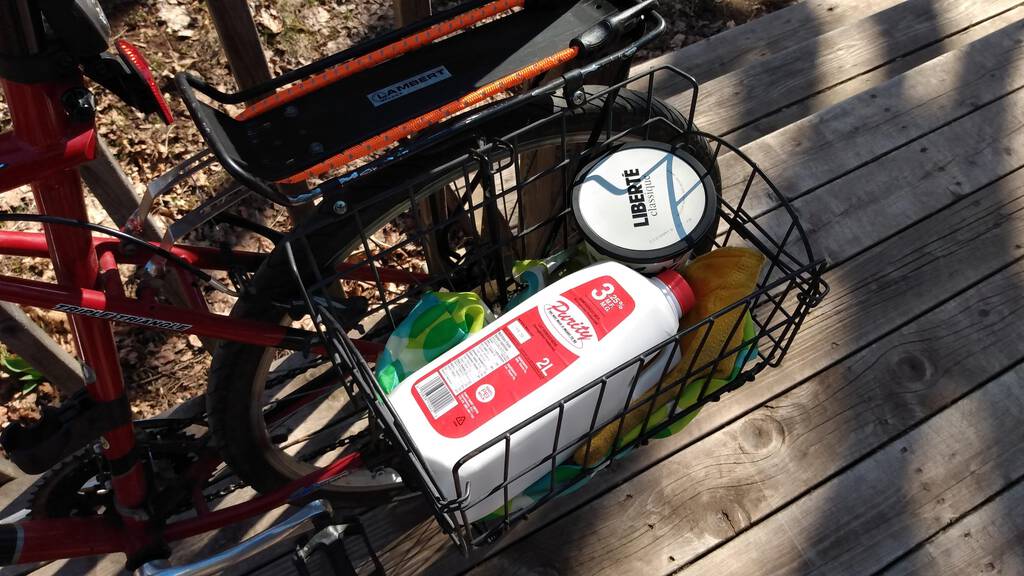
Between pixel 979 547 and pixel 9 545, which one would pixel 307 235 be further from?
pixel 979 547

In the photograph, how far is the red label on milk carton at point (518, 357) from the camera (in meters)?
0.89

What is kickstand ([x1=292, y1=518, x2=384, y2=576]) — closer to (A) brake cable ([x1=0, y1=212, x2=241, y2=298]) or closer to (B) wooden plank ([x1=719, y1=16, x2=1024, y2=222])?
(A) brake cable ([x1=0, y1=212, x2=241, y2=298])

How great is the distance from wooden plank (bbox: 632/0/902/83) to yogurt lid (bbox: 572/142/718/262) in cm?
123

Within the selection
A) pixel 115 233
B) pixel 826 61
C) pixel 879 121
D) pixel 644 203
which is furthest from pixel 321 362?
pixel 826 61

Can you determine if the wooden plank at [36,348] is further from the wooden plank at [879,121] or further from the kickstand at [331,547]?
the wooden plank at [879,121]

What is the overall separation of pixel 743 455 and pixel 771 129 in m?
0.97

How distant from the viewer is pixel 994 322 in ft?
5.00

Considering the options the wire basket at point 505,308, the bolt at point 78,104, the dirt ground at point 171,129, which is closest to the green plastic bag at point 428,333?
the wire basket at point 505,308

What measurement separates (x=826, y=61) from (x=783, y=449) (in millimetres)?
1216

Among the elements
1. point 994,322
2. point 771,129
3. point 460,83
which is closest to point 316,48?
point 771,129

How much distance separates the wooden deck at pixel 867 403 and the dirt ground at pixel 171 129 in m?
0.83

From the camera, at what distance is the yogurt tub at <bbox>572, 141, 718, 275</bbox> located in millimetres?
1010

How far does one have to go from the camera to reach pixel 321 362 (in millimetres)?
1521

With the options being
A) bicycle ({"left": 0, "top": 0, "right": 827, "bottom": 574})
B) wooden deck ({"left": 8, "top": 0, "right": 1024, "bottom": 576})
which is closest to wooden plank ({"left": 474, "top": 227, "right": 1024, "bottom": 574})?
wooden deck ({"left": 8, "top": 0, "right": 1024, "bottom": 576})
